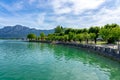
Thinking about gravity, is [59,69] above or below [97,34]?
below

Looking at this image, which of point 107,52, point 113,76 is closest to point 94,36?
point 107,52

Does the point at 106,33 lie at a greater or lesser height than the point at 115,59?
greater

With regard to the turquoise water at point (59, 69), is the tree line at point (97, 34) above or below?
above

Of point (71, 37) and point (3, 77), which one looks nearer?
point (3, 77)

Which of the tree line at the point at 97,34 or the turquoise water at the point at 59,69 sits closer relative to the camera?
the turquoise water at the point at 59,69

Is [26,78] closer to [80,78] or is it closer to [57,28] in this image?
[80,78]

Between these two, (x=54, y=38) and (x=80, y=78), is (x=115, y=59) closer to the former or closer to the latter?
(x=80, y=78)

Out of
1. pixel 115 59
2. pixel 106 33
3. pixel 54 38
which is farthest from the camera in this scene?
pixel 54 38

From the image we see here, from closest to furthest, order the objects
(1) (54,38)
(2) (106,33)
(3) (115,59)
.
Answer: (3) (115,59)
(2) (106,33)
(1) (54,38)

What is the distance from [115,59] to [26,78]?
18.1m

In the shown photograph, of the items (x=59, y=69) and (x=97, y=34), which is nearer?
(x=59, y=69)

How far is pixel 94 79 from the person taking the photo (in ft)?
63.4

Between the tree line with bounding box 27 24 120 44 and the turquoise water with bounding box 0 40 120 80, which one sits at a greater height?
the tree line with bounding box 27 24 120 44

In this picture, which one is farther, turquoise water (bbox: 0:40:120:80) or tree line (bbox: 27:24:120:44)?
tree line (bbox: 27:24:120:44)
